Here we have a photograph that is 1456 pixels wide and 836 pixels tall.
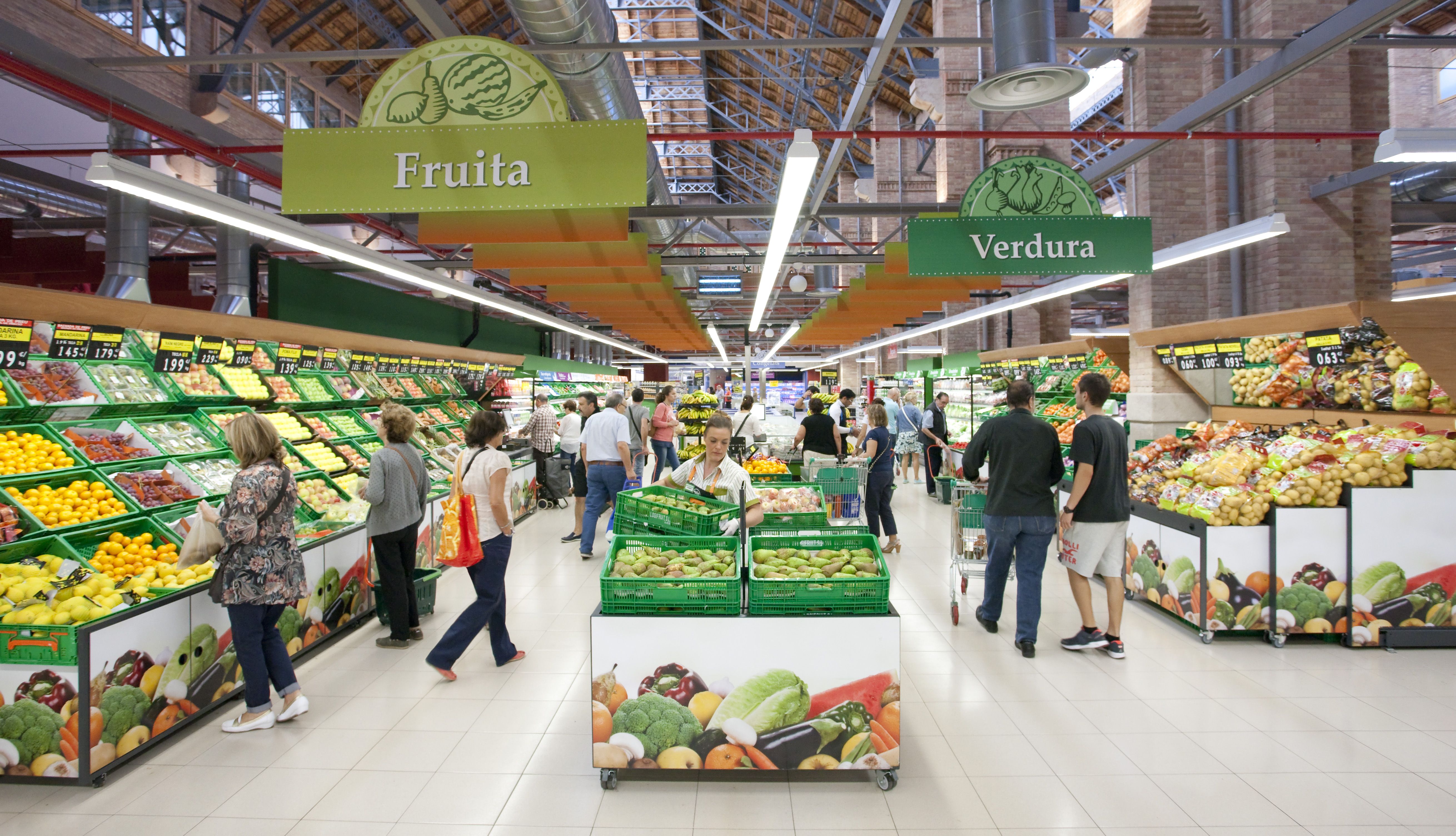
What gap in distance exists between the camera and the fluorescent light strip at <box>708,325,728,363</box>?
19.3 meters

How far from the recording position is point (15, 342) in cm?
426

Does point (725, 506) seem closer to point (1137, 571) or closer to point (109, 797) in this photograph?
point (109, 797)

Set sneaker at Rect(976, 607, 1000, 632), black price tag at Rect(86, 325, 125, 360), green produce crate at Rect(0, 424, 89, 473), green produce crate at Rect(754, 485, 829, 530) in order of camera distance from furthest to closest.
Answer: sneaker at Rect(976, 607, 1000, 632)
black price tag at Rect(86, 325, 125, 360)
green produce crate at Rect(0, 424, 89, 473)
green produce crate at Rect(754, 485, 829, 530)

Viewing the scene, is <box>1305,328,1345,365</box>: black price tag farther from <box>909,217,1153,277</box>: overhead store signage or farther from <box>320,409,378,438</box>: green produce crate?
<box>320,409,378,438</box>: green produce crate

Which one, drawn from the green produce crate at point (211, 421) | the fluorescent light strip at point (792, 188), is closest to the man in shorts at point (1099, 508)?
the fluorescent light strip at point (792, 188)

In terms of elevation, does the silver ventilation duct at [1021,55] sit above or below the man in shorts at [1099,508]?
above

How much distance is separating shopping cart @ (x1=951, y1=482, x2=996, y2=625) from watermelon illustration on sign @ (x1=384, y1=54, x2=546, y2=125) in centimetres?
398

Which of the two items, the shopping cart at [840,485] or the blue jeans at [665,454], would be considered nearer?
the shopping cart at [840,485]

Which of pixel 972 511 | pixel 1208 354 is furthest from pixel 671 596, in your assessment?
pixel 1208 354

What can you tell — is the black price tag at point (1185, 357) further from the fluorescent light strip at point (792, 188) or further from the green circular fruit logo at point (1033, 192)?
the fluorescent light strip at point (792, 188)

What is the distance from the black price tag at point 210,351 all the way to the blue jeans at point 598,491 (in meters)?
3.30

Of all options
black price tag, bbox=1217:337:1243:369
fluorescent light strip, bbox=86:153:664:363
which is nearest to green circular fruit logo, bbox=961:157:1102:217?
black price tag, bbox=1217:337:1243:369

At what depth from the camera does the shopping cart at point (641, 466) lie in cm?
904

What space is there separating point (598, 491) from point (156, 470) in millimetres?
3514
